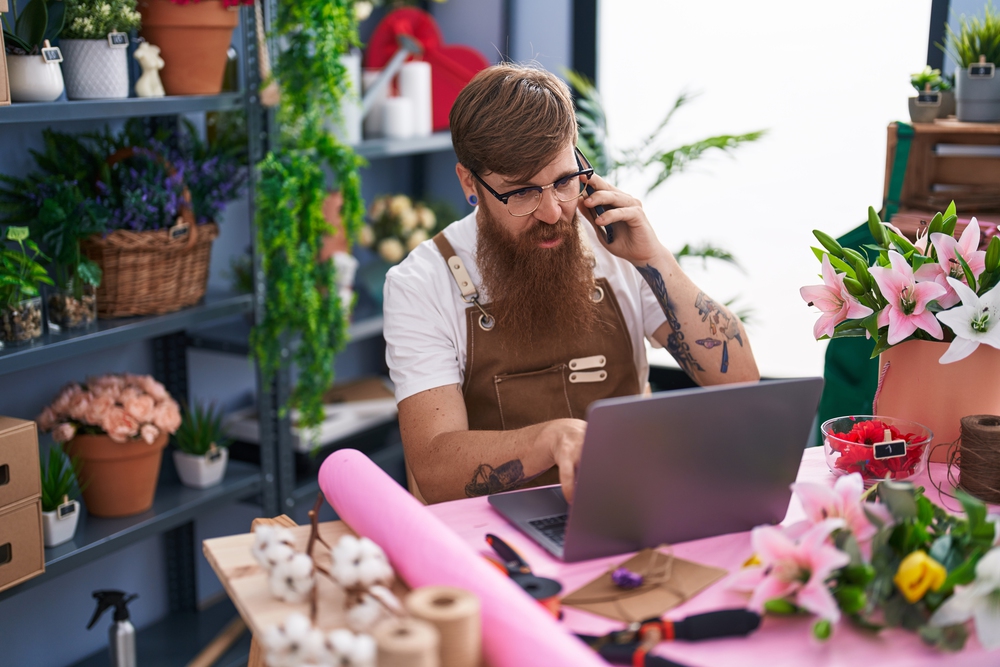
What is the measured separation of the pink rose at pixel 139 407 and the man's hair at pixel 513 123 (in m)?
1.07

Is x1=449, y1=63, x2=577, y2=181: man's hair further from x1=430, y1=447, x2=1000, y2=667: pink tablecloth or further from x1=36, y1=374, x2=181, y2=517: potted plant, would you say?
x1=36, y1=374, x2=181, y2=517: potted plant

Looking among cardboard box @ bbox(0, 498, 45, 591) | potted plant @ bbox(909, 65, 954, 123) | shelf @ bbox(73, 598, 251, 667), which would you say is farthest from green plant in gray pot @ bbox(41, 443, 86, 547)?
potted plant @ bbox(909, 65, 954, 123)

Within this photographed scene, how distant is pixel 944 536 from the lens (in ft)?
3.27

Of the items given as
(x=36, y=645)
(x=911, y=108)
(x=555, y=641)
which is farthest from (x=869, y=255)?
(x=36, y=645)

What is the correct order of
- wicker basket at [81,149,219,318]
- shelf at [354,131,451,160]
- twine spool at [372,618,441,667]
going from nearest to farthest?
twine spool at [372,618,441,667]
wicker basket at [81,149,219,318]
shelf at [354,131,451,160]

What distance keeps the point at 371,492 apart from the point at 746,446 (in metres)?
0.47

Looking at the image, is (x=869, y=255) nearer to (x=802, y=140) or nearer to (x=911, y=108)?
(x=911, y=108)

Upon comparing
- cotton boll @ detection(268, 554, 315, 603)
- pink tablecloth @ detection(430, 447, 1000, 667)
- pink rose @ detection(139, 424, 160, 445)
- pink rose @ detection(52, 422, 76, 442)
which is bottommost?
pink rose @ detection(139, 424, 160, 445)

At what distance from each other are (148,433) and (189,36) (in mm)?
969

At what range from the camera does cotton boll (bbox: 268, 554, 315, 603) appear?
100 centimetres

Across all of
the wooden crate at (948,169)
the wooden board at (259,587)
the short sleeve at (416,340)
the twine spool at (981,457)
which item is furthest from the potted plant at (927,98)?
the wooden board at (259,587)

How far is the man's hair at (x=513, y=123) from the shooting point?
1688 mm

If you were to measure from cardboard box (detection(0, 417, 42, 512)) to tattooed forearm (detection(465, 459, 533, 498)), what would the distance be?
973 mm

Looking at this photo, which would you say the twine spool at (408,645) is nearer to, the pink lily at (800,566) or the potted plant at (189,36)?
the pink lily at (800,566)
